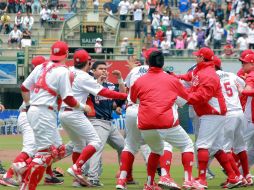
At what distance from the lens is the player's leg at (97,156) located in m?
14.9

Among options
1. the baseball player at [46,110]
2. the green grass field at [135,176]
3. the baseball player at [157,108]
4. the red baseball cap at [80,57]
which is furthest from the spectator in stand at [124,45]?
the baseball player at [46,110]

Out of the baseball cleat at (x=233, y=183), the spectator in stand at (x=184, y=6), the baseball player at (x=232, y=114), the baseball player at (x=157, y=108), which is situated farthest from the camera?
the spectator in stand at (x=184, y=6)

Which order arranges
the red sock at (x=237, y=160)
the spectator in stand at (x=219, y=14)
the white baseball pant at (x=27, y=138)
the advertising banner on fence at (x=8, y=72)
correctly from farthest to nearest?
the spectator in stand at (x=219, y=14) < the advertising banner on fence at (x=8, y=72) < the red sock at (x=237, y=160) < the white baseball pant at (x=27, y=138)

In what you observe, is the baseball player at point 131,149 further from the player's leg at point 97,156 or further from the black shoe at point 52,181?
the black shoe at point 52,181

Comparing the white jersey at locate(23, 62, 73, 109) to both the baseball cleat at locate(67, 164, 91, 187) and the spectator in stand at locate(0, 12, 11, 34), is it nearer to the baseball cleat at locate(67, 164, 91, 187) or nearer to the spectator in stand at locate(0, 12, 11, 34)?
the baseball cleat at locate(67, 164, 91, 187)

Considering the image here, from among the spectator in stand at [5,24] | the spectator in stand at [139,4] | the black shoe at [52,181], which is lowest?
the black shoe at [52,181]

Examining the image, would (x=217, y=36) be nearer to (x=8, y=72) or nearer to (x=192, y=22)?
(x=192, y=22)

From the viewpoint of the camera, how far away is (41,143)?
12930 millimetres

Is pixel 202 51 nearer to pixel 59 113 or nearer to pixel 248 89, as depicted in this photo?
pixel 248 89

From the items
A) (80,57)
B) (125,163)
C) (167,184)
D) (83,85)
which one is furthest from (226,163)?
(80,57)

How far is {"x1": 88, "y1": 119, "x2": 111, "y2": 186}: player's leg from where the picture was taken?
14859mm

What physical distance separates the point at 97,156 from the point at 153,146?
74.4 inches

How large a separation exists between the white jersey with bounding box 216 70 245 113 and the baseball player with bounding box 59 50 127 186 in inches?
71.1

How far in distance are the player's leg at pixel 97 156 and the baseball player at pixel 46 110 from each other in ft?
5.92
